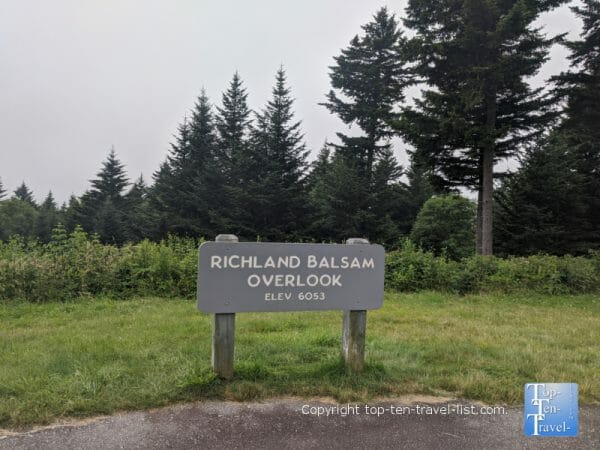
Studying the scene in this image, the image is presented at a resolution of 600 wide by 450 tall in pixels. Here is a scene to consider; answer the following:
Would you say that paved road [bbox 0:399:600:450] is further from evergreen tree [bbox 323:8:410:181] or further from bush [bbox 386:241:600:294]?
evergreen tree [bbox 323:8:410:181]

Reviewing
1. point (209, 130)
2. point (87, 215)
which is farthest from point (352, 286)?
point (87, 215)

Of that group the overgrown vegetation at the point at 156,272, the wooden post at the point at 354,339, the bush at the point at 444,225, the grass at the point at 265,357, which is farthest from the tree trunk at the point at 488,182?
the wooden post at the point at 354,339

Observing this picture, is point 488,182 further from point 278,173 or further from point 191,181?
point 191,181

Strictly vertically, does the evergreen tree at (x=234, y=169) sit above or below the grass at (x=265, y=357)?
above

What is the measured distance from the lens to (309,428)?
8.67ft

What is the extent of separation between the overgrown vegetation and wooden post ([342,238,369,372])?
5033 millimetres

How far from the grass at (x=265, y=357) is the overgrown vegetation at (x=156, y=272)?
2.46 ft

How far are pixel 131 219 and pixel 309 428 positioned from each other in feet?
122

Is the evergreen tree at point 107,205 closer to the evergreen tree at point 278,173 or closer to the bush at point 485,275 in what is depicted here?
the evergreen tree at point 278,173

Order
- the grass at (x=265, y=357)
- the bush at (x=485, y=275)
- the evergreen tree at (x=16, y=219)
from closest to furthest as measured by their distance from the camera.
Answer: the grass at (x=265, y=357) < the bush at (x=485, y=275) < the evergreen tree at (x=16, y=219)

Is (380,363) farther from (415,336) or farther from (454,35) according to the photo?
(454,35)

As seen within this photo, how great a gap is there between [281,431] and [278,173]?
24171 millimetres

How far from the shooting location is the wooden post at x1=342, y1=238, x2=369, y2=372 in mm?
3607

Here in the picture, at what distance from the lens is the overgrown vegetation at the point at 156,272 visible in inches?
290
